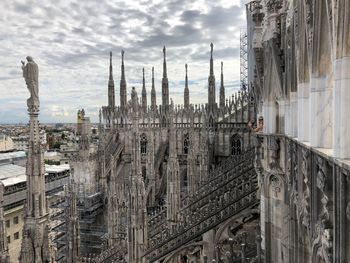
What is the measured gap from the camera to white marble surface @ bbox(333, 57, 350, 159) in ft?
8.34

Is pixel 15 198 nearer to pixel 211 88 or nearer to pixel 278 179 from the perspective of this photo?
pixel 211 88

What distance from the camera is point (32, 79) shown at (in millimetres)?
8242

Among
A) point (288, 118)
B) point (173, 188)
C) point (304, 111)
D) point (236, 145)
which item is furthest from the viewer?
point (236, 145)

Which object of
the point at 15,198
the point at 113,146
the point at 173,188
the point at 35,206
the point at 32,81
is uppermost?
the point at 32,81

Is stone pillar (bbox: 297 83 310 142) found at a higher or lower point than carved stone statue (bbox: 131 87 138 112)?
lower

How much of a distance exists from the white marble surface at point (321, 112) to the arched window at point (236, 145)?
28.3 m

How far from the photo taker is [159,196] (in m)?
30.1

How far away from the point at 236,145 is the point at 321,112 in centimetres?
2863

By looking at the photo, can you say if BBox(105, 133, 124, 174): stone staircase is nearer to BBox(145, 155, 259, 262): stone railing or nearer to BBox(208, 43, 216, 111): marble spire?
BBox(208, 43, 216, 111): marble spire

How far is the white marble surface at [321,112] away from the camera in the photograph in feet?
11.6

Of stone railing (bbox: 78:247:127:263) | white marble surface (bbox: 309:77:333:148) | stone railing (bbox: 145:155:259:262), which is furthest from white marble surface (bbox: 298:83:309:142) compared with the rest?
stone railing (bbox: 78:247:127:263)

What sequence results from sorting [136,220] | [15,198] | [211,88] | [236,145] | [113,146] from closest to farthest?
[136,220] < [15,198] < [236,145] < [211,88] < [113,146]

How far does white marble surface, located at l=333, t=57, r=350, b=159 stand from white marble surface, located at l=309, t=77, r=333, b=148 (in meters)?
0.90

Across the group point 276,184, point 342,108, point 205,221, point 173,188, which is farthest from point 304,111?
point 173,188
